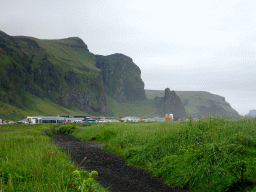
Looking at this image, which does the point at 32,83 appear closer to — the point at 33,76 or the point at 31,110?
the point at 33,76

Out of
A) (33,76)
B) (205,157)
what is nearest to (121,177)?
(205,157)

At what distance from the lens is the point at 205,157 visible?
7914mm

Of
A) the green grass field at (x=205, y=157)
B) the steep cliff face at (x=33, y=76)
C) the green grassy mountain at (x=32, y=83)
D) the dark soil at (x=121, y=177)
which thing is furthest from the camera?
the steep cliff face at (x=33, y=76)

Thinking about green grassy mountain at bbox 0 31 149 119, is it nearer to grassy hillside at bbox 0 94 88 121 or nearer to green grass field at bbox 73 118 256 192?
grassy hillside at bbox 0 94 88 121

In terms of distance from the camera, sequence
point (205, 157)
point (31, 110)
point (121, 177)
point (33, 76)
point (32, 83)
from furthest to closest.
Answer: point (33, 76), point (32, 83), point (31, 110), point (121, 177), point (205, 157)

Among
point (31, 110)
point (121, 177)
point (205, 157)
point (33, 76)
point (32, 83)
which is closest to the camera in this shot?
point (205, 157)

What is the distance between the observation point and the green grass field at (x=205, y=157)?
6496 millimetres

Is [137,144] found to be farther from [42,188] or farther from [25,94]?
[25,94]

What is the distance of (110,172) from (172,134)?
3.84 meters

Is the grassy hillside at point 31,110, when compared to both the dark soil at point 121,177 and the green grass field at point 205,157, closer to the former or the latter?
the dark soil at point 121,177

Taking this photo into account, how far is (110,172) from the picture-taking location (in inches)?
373

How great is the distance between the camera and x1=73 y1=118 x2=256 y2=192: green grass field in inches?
256

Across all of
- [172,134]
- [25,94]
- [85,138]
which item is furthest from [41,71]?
[172,134]

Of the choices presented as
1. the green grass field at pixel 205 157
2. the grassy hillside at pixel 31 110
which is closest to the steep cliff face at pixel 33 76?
the grassy hillside at pixel 31 110
